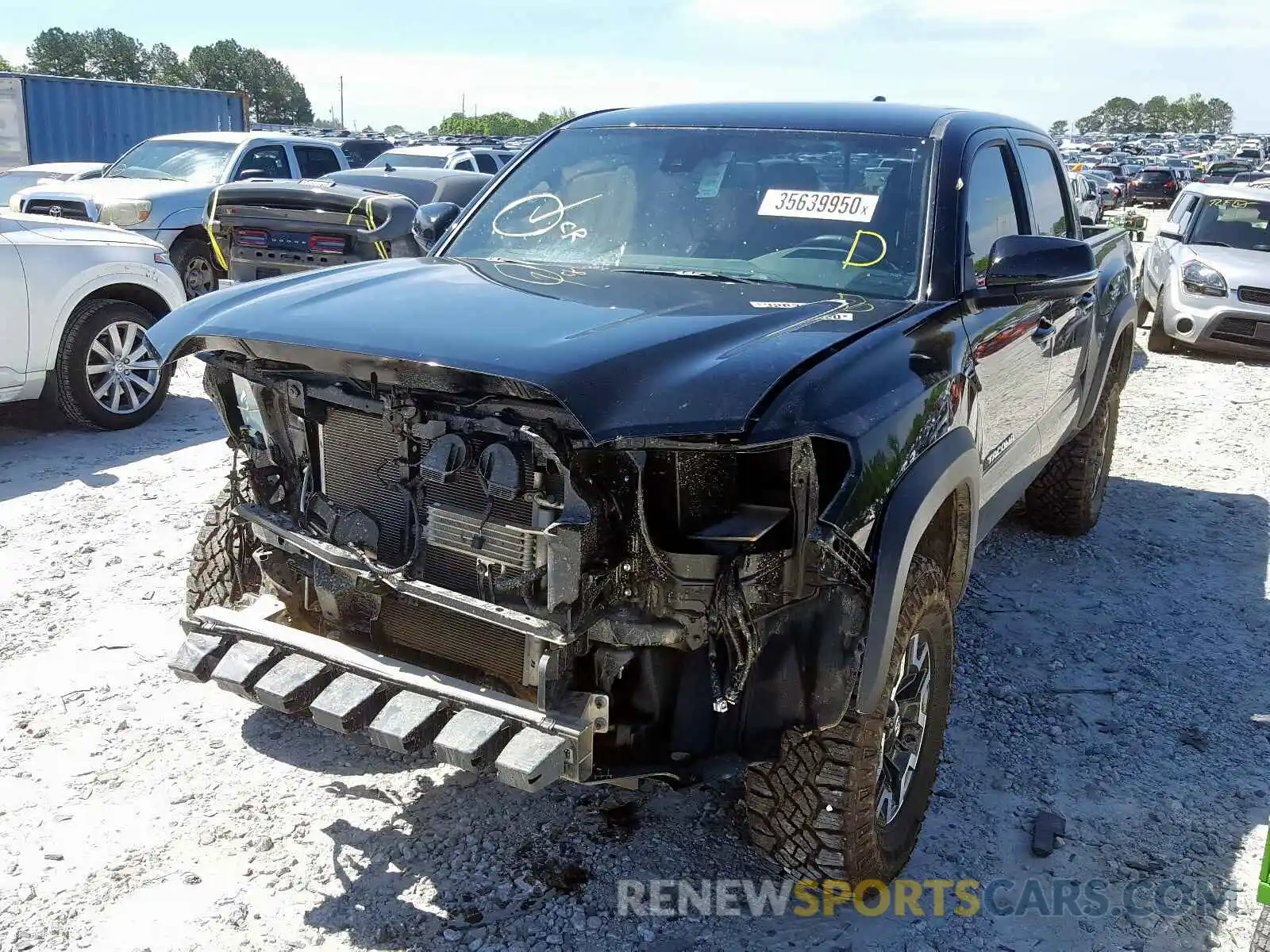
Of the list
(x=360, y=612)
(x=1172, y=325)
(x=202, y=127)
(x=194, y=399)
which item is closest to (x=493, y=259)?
(x=360, y=612)

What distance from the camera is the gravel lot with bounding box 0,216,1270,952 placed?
2.83 m

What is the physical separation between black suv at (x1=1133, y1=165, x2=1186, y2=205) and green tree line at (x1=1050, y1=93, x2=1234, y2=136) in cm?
11111

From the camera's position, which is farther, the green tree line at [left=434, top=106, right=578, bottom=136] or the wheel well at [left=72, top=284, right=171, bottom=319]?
the green tree line at [left=434, top=106, right=578, bottom=136]

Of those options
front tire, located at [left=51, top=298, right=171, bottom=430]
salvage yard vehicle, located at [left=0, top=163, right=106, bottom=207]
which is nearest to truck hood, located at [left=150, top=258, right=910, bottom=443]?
front tire, located at [left=51, top=298, right=171, bottom=430]

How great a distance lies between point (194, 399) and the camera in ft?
25.7

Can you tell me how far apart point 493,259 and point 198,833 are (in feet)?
6.54

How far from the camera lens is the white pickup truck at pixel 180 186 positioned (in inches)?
391

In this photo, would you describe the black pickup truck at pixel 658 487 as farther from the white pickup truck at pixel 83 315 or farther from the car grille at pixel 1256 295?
the car grille at pixel 1256 295

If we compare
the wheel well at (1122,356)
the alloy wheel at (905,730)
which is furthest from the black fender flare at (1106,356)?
the alloy wheel at (905,730)

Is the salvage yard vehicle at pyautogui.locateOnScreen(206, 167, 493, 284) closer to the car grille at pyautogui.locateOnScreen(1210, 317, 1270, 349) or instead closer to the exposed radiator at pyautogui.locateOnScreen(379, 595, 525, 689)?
the exposed radiator at pyautogui.locateOnScreen(379, 595, 525, 689)

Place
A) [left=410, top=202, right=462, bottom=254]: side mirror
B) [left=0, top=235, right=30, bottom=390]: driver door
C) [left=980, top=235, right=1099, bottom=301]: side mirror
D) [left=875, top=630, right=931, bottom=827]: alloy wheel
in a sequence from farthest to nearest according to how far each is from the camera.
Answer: [left=0, top=235, right=30, bottom=390]: driver door, [left=410, top=202, right=462, bottom=254]: side mirror, [left=980, top=235, right=1099, bottom=301]: side mirror, [left=875, top=630, right=931, bottom=827]: alloy wheel

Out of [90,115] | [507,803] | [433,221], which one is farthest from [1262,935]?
[90,115]

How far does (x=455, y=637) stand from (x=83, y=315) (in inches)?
194

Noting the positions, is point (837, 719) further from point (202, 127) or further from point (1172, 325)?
point (202, 127)
